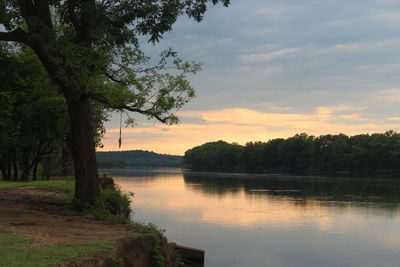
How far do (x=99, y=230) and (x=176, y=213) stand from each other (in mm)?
25350

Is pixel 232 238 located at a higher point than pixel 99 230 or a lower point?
lower

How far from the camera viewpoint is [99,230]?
51.4 ft

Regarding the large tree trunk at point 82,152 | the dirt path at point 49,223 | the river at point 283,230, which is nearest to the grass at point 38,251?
the dirt path at point 49,223

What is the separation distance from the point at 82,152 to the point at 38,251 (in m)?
10.8

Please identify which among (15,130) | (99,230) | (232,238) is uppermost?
(15,130)

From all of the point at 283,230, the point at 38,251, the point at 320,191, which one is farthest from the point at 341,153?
the point at 38,251

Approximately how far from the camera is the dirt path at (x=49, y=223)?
13.6 metres

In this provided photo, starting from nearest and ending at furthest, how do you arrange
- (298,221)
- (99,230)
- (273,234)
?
(99,230) < (273,234) < (298,221)

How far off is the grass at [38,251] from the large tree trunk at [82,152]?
8.56 m

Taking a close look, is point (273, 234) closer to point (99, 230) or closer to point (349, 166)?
point (99, 230)

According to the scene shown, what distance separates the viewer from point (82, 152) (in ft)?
69.4

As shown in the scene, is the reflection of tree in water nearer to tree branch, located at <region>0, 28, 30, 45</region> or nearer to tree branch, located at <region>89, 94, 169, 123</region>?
tree branch, located at <region>89, 94, 169, 123</region>

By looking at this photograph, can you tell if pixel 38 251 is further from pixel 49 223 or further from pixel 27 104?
pixel 27 104

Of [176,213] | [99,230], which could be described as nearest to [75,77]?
[99,230]
